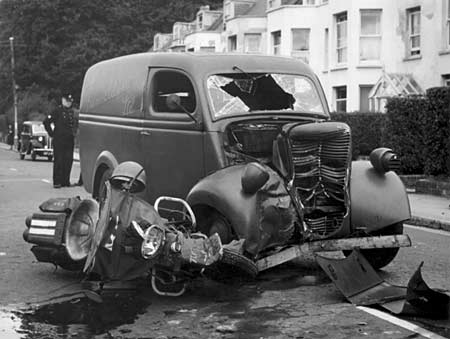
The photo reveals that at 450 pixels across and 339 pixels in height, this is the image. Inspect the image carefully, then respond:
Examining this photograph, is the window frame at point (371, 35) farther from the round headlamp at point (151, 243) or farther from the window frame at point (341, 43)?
the round headlamp at point (151, 243)

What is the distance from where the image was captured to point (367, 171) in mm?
8141

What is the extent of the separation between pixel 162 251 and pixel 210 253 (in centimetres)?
43

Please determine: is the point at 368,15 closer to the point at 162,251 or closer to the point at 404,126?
the point at 404,126

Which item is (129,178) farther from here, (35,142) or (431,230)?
(35,142)

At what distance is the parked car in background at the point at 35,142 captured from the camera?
35.2 m

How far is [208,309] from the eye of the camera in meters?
6.62

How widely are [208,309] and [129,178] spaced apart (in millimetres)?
1340

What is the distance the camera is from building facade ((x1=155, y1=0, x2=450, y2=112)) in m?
31.2

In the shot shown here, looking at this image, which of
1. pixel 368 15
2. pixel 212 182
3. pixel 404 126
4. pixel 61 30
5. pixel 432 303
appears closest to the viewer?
pixel 432 303

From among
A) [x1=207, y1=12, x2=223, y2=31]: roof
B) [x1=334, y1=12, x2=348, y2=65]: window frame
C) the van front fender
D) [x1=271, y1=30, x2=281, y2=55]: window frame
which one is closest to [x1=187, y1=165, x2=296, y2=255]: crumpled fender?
the van front fender

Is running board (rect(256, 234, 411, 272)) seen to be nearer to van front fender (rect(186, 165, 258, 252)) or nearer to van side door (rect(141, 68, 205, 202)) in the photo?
van front fender (rect(186, 165, 258, 252))

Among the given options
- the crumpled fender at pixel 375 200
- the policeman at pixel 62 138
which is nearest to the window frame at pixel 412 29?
the policeman at pixel 62 138

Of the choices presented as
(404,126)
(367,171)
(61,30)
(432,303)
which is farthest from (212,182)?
(61,30)

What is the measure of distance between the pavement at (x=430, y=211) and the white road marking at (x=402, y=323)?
19.6 ft
